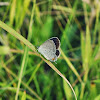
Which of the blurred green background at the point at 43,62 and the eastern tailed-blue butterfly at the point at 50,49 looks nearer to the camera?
the eastern tailed-blue butterfly at the point at 50,49

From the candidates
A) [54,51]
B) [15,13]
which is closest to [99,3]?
[15,13]

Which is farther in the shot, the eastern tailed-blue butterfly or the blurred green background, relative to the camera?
the blurred green background

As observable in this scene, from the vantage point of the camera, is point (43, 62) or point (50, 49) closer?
point (50, 49)

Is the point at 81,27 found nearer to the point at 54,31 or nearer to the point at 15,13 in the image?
the point at 54,31

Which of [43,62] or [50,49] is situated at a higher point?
[50,49]
